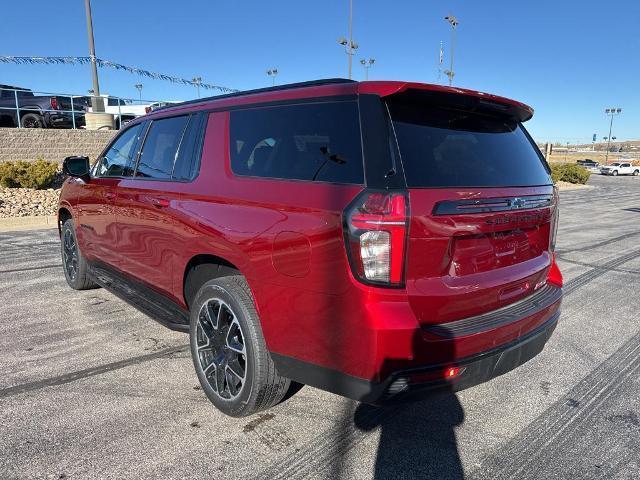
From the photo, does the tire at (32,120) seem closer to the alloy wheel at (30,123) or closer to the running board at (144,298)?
the alloy wheel at (30,123)

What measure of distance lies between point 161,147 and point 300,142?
157 centimetres

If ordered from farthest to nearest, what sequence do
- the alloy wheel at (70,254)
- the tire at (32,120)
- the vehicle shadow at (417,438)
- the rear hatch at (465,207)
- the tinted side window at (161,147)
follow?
the tire at (32,120)
the alloy wheel at (70,254)
the tinted side window at (161,147)
the vehicle shadow at (417,438)
the rear hatch at (465,207)

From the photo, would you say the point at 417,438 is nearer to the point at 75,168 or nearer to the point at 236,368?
the point at 236,368

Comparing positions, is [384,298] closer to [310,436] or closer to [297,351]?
[297,351]

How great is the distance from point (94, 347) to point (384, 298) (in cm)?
279

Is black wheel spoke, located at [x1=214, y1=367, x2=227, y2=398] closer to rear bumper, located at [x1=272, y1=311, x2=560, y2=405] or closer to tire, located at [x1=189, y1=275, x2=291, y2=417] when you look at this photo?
tire, located at [x1=189, y1=275, x2=291, y2=417]

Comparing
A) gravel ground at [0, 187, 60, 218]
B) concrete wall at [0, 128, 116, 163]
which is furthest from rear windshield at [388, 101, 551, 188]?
concrete wall at [0, 128, 116, 163]

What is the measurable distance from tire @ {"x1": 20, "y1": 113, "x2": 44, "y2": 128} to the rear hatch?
18.2 meters

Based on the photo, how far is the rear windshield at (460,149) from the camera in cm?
231

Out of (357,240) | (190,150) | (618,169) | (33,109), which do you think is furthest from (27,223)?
(618,169)

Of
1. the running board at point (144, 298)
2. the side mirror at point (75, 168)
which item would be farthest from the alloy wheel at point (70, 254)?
the side mirror at point (75, 168)

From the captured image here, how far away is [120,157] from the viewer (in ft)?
14.2

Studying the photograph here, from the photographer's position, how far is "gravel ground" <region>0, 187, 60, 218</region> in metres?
10.7

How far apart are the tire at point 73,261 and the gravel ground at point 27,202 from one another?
6051mm
